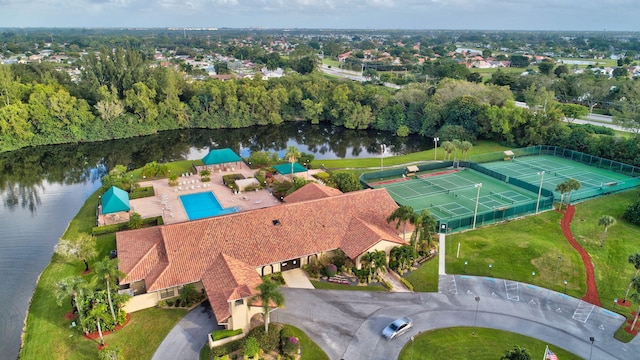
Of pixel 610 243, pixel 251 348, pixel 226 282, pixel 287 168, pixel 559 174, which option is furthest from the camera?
pixel 559 174

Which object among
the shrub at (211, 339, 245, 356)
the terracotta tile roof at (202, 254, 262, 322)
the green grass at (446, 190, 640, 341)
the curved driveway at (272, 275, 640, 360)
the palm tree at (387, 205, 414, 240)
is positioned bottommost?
the curved driveway at (272, 275, 640, 360)

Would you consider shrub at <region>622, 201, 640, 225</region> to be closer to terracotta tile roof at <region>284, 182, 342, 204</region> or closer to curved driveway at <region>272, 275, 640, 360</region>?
curved driveway at <region>272, 275, 640, 360</region>

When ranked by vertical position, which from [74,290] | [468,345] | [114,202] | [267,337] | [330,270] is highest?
[74,290]

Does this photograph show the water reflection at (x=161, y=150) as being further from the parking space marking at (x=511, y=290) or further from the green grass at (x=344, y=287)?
the parking space marking at (x=511, y=290)

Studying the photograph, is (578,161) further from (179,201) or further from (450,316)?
(179,201)

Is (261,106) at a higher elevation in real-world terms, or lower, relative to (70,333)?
higher

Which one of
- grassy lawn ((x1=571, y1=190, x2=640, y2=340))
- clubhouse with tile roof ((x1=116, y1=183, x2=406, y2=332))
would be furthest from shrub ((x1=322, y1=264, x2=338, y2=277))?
grassy lawn ((x1=571, y1=190, x2=640, y2=340))

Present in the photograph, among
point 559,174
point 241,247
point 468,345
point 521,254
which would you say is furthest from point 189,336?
point 559,174
